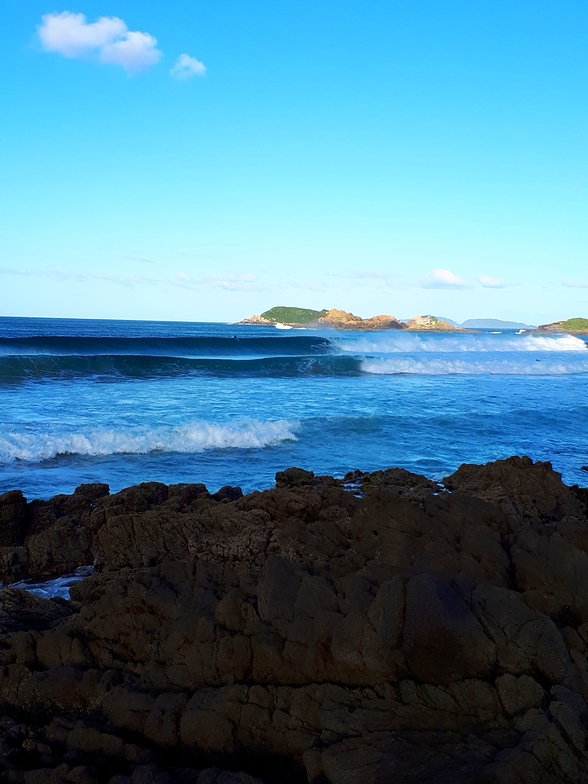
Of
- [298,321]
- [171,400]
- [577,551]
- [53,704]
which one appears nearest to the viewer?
[53,704]

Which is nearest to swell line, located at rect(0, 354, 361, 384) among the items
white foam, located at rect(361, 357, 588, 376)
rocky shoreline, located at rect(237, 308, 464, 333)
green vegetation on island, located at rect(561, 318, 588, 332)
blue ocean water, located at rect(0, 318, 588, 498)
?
blue ocean water, located at rect(0, 318, 588, 498)

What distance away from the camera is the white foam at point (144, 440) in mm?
10211

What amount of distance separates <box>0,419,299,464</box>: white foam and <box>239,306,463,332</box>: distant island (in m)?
85.8

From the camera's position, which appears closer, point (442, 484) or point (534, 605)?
point (534, 605)

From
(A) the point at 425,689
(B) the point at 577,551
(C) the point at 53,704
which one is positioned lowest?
(C) the point at 53,704

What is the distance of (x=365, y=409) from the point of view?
15898 mm

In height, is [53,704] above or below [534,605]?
below

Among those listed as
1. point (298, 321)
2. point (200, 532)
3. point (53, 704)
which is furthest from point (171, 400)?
point (298, 321)

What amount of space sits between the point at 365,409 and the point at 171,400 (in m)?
5.23

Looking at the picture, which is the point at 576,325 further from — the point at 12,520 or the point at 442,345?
the point at 12,520

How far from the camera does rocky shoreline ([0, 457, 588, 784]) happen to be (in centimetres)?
271

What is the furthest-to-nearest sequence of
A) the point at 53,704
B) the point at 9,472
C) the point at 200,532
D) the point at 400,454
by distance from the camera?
1. the point at 400,454
2. the point at 9,472
3. the point at 200,532
4. the point at 53,704

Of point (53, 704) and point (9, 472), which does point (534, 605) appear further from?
point (9, 472)

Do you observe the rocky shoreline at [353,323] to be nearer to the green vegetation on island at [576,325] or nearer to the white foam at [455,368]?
the green vegetation on island at [576,325]
